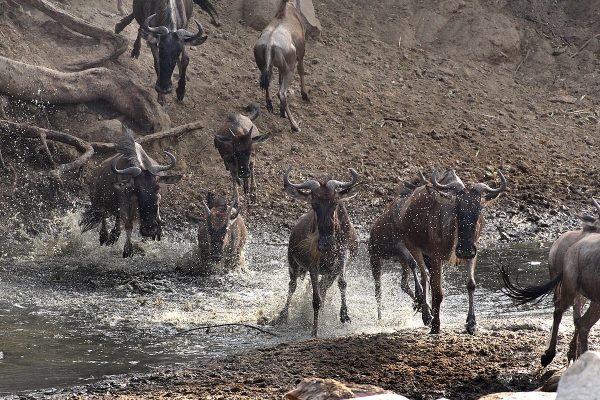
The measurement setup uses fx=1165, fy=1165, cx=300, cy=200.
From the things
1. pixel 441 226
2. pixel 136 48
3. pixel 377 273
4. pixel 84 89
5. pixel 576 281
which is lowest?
pixel 377 273

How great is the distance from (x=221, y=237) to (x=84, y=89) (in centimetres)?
455

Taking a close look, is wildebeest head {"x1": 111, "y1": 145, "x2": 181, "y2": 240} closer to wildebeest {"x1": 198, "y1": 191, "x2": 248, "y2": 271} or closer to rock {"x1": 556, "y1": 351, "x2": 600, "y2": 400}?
wildebeest {"x1": 198, "y1": 191, "x2": 248, "y2": 271}

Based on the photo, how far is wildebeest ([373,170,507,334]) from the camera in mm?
9891

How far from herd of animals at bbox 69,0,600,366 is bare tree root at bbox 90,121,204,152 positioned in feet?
1.92

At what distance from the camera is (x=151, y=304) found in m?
11.6

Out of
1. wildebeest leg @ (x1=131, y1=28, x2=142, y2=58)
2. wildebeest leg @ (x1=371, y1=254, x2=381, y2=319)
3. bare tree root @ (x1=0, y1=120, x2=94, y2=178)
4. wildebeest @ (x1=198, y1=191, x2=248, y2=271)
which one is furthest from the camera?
wildebeest leg @ (x1=131, y1=28, x2=142, y2=58)

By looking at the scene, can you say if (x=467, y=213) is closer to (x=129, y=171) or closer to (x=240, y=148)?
(x=129, y=171)

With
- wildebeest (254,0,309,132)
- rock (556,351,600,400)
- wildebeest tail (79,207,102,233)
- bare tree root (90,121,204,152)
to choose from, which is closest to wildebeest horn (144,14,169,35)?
bare tree root (90,121,204,152)

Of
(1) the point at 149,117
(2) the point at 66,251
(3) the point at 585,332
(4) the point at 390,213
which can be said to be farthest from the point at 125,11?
(3) the point at 585,332

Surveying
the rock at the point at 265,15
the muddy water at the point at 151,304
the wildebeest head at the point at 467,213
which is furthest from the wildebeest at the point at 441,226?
the rock at the point at 265,15

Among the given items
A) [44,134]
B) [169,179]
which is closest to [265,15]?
[44,134]

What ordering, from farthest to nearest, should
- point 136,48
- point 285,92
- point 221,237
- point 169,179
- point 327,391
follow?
point 136,48 < point 285,92 < point 169,179 < point 221,237 < point 327,391

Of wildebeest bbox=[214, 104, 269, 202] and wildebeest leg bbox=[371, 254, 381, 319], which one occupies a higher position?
wildebeest bbox=[214, 104, 269, 202]

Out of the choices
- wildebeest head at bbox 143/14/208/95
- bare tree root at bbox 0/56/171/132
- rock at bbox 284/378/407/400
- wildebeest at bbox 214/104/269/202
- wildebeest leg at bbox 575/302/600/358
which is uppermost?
wildebeest head at bbox 143/14/208/95
